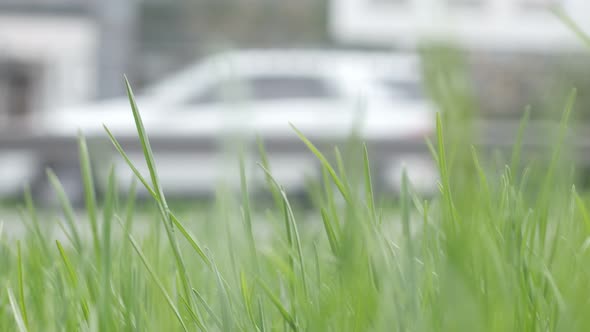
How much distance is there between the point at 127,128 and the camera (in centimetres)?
540

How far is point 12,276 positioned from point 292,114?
5.59 metres

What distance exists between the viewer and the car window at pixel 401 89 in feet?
20.5

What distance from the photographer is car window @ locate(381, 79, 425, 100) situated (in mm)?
6246

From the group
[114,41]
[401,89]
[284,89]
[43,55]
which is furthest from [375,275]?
[43,55]

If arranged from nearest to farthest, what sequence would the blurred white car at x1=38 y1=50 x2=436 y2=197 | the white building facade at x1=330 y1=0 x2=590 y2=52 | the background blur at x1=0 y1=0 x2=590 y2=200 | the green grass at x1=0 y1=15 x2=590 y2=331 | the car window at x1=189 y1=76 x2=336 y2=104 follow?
the green grass at x1=0 y1=15 x2=590 y2=331, the white building facade at x1=330 y1=0 x2=590 y2=52, the blurred white car at x1=38 y1=50 x2=436 y2=197, the car window at x1=189 y1=76 x2=336 y2=104, the background blur at x1=0 y1=0 x2=590 y2=200

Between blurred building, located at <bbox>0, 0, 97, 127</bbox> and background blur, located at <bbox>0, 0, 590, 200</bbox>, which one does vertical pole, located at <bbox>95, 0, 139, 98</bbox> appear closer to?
background blur, located at <bbox>0, 0, 590, 200</bbox>

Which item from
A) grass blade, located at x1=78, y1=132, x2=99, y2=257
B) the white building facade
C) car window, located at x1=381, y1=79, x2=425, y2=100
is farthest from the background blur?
grass blade, located at x1=78, y1=132, x2=99, y2=257

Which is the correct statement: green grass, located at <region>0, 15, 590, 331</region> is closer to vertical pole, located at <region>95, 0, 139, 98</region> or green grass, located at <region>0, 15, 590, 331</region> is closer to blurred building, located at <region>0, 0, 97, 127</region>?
vertical pole, located at <region>95, 0, 139, 98</region>

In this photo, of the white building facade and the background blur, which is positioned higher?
the white building facade

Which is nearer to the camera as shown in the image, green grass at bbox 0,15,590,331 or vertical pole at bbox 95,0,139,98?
green grass at bbox 0,15,590,331

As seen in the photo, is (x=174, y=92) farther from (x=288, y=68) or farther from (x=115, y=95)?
(x=115, y=95)

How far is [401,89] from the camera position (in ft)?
21.0

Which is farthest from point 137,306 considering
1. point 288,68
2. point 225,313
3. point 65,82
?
point 65,82

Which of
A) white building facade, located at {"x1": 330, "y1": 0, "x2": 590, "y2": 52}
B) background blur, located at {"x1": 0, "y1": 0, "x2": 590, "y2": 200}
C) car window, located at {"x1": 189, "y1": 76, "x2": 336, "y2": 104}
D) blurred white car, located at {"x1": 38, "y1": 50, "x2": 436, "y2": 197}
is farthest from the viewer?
background blur, located at {"x1": 0, "y1": 0, "x2": 590, "y2": 200}
